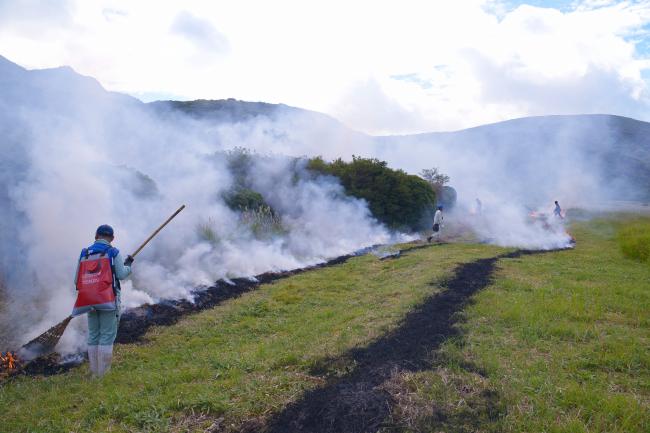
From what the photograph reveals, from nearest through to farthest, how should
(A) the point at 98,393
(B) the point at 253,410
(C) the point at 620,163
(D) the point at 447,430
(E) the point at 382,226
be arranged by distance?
(D) the point at 447,430, (B) the point at 253,410, (A) the point at 98,393, (E) the point at 382,226, (C) the point at 620,163

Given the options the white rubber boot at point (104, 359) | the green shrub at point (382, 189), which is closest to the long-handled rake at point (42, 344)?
the white rubber boot at point (104, 359)

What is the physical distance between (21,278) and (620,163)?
239 feet

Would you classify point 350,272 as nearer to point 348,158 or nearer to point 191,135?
point 191,135

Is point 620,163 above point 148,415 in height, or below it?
above

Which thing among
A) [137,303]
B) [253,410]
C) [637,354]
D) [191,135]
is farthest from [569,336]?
[191,135]

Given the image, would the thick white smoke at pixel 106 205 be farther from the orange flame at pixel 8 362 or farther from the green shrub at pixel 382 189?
the green shrub at pixel 382 189

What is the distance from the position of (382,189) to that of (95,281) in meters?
22.3

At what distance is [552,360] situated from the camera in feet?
17.5

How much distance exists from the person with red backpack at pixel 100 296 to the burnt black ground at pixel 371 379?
2.84m

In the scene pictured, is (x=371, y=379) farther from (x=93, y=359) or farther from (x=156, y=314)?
(x=156, y=314)

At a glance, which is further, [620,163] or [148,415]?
[620,163]

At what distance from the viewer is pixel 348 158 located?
95.8 ft

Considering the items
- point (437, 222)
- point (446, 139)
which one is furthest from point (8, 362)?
point (446, 139)

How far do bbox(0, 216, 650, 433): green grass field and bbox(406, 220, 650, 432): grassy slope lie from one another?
0.02 metres
